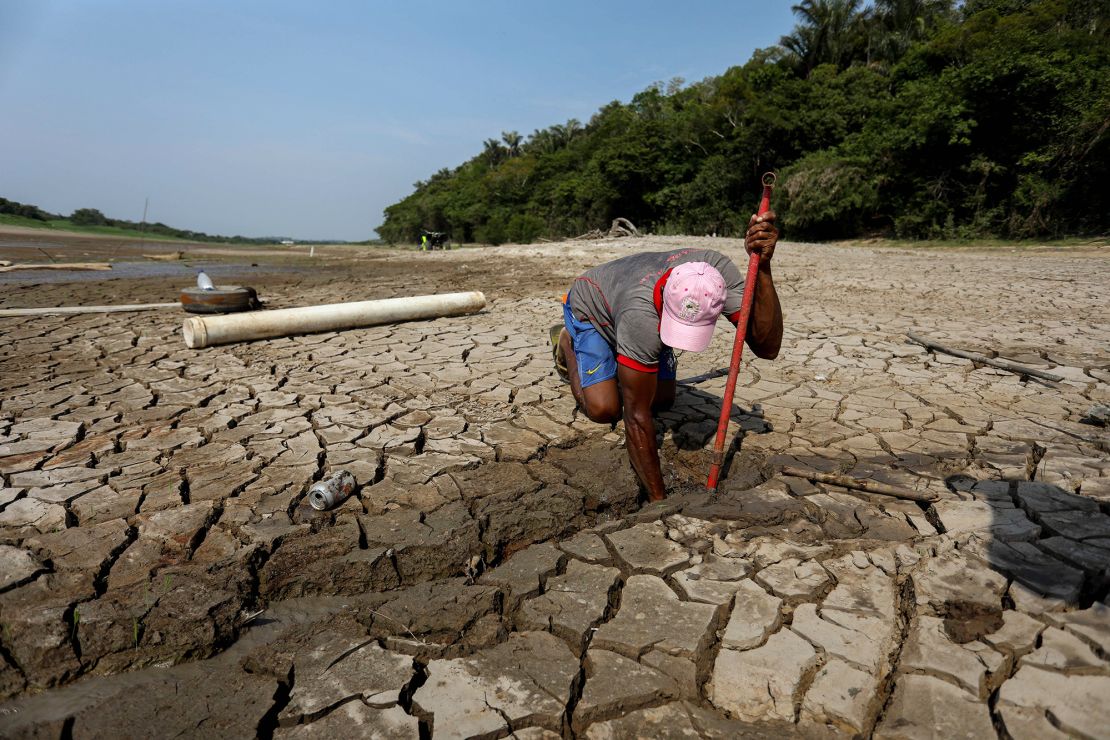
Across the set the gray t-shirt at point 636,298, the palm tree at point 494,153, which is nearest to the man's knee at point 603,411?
the gray t-shirt at point 636,298

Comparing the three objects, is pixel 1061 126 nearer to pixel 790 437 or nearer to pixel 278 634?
pixel 790 437

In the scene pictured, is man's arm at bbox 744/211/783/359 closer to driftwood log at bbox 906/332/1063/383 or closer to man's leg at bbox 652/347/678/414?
man's leg at bbox 652/347/678/414

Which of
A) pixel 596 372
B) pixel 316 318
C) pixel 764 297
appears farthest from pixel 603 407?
pixel 316 318

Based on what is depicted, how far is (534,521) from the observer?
7.75ft

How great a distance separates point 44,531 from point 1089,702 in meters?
3.29

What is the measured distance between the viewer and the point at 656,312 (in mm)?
2410

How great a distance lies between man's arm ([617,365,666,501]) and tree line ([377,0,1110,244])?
14.8m

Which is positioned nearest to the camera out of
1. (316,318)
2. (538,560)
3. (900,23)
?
(538,560)

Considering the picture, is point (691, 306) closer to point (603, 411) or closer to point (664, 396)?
point (603, 411)

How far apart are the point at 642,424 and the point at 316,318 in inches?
144

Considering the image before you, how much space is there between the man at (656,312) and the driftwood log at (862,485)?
1.85ft

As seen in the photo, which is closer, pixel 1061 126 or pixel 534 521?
pixel 534 521

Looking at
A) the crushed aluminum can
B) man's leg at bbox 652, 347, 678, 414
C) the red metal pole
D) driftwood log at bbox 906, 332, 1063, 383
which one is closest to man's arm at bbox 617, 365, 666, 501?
the red metal pole

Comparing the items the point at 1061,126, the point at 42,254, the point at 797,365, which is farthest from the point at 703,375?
the point at 42,254
